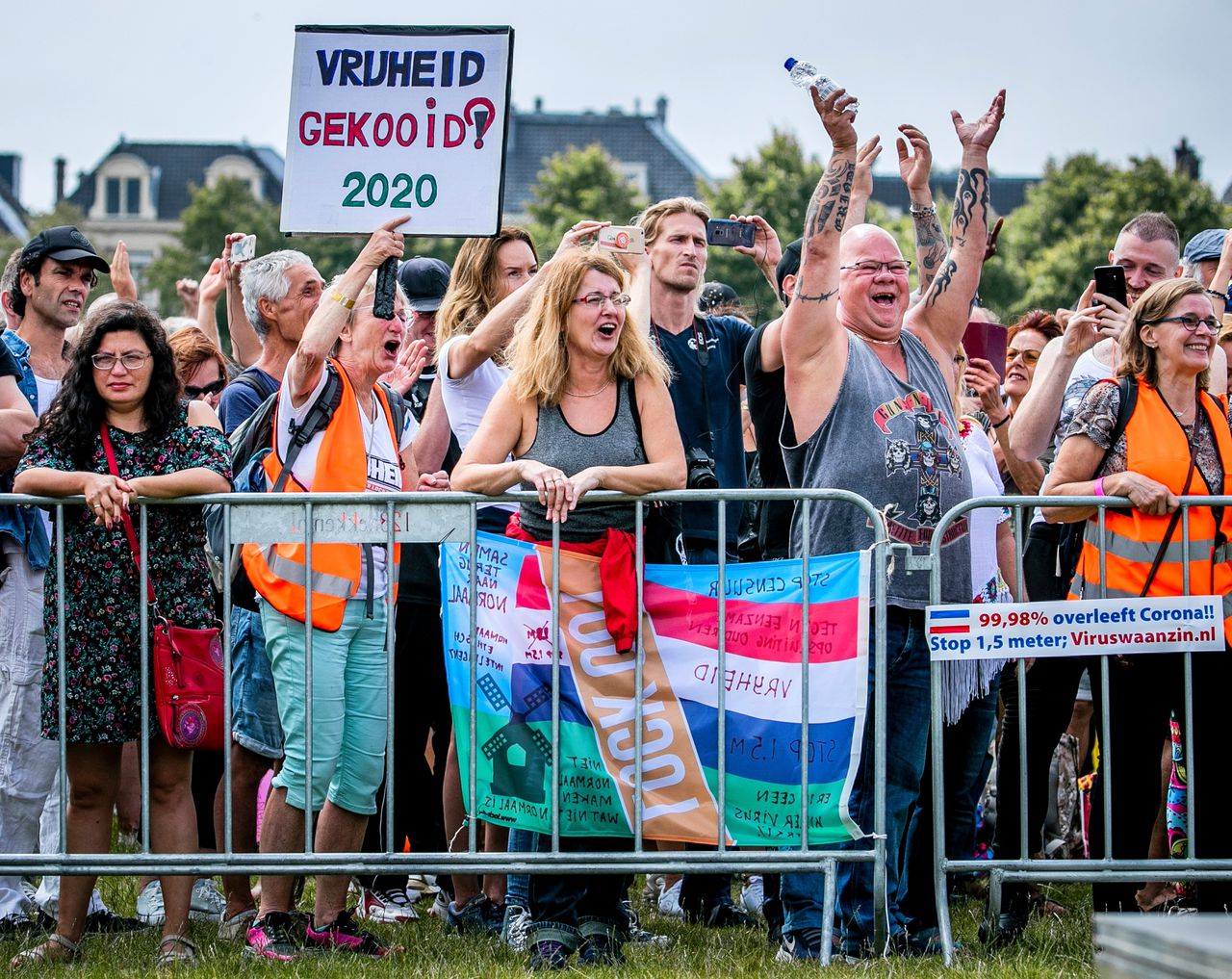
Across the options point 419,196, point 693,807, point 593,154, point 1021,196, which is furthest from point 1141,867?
point 1021,196

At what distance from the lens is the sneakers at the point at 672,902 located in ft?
21.8

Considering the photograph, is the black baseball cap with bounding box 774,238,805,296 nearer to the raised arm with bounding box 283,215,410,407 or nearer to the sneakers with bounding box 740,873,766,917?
the raised arm with bounding box 283,215,410,407

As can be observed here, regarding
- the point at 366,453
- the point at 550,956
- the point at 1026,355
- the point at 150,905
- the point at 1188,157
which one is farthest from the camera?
the point at 1188,157

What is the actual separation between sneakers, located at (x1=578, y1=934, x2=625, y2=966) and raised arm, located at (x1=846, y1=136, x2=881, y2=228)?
2.83 meters

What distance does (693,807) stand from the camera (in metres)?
5.44

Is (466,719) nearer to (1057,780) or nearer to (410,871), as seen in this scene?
(410,871)

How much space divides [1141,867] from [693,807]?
1527mm

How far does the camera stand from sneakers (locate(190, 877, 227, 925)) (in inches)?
255

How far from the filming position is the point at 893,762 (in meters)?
5.55

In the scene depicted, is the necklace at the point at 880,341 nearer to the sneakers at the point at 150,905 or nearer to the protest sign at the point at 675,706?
the protest sign at the point at 675,706

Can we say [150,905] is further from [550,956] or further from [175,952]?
[550,956]

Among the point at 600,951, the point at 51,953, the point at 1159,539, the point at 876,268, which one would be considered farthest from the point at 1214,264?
the point at 51,953

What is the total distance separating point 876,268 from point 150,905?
3738mm

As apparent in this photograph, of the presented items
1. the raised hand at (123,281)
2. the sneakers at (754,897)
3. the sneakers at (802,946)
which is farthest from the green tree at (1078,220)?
the sneakers at (802,946)
